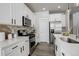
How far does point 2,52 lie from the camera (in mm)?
1882

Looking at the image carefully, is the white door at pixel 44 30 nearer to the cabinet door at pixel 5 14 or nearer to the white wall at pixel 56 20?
the white wall at pixel 56 20

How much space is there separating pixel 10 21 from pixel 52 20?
5.66 m

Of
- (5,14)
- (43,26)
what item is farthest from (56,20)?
(5,14)

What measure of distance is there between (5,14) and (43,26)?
17.9 ft

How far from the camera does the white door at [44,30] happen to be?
8.31 m

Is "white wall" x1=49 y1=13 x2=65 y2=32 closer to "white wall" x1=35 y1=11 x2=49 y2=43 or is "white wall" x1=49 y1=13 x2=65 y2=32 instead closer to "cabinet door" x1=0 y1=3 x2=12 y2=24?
"white wall" x1=35 y1=11 x2=49 y2=43

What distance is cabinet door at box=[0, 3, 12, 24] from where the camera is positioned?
A: 2994 millimetres

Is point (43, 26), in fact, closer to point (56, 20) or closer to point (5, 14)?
point (56, 20)

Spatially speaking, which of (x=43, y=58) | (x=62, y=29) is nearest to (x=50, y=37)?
(x=62, y=29)

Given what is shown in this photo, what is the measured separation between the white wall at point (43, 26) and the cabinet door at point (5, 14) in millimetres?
5207

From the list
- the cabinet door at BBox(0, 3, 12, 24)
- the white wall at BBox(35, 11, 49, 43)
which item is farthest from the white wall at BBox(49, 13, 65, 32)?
the cabinet door at BBox(0, 3, 12, 24)

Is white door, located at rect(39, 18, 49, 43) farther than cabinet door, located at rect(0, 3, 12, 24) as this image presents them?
Yes

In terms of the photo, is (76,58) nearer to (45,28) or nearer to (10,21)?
(10,21)

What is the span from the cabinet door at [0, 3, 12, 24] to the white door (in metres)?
5.35
